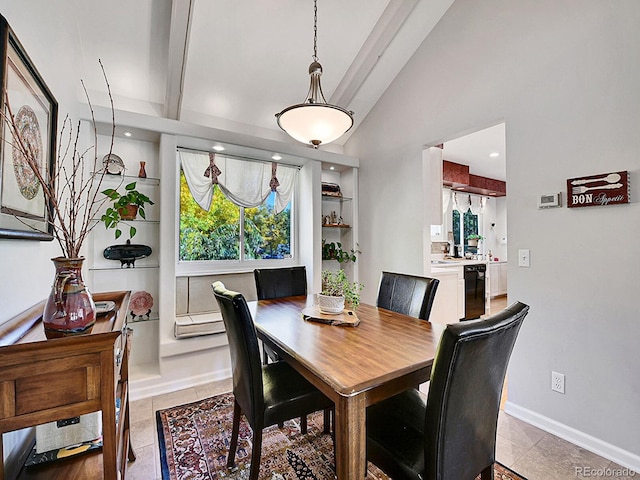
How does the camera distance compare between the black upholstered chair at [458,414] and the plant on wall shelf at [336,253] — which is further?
the plant on wall shelf at [336,253]

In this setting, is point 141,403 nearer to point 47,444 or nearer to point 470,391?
point 47,444

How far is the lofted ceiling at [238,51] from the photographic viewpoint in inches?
96.2

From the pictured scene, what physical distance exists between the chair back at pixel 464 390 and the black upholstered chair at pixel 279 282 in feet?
5.81

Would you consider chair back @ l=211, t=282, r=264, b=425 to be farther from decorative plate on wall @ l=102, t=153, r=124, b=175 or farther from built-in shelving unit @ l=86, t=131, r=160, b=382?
decorative plate on wall @ l=102, t=153, r=124, b=175

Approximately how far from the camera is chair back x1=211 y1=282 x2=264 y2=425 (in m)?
1.38

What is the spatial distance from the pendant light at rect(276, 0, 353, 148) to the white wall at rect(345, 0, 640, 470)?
1.38m

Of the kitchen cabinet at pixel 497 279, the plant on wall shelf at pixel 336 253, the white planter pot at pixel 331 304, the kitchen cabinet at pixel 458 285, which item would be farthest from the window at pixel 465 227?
the white planter pot at pixel 331 304

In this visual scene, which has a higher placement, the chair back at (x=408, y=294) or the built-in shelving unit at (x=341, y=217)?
the built-in shelving unit at (x=341, y=217)

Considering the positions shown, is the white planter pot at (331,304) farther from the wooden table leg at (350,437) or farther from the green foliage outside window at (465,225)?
the green foliage outside window at (465,225)

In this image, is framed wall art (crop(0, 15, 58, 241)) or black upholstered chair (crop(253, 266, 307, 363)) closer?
framed wall art (crop(0, 15, 58, 241))

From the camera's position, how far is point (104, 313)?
4.22 ft

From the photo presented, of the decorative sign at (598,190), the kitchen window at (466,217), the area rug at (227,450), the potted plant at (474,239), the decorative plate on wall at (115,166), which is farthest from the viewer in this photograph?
the potted plant at (474,239)

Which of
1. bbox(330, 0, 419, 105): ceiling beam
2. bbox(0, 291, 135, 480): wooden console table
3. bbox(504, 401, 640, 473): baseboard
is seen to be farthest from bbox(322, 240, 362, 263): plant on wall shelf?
bbox(0, 291, 135, 480): wooden console table

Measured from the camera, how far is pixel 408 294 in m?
2.19
